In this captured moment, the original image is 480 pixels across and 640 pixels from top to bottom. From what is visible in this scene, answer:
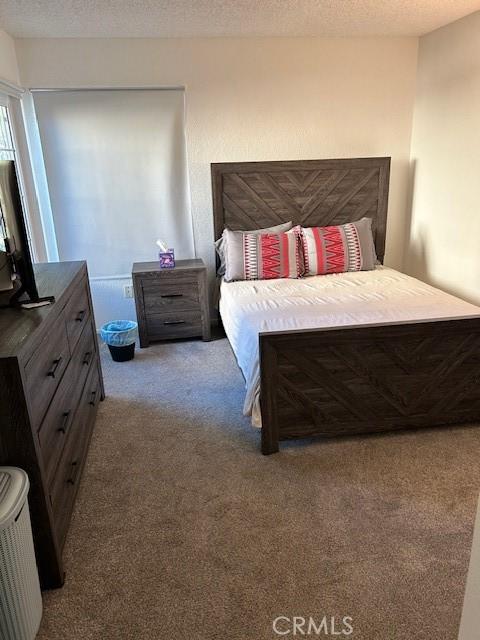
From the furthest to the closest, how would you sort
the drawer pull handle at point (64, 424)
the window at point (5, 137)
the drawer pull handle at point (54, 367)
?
the window at point (5, 137) → the drawer pull handle at point (64, 424) → the drawer pull handle at point (54, 367)

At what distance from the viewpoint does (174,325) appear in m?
3.92

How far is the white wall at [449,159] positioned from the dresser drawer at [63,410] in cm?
281

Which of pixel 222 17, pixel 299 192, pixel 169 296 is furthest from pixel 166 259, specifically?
pixel 222 17

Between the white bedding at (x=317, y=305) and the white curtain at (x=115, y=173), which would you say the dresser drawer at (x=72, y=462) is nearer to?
the white bedding at (x=317, y=305)

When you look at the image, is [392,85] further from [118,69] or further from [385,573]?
[385,573]

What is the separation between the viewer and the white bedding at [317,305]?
2.59 meters

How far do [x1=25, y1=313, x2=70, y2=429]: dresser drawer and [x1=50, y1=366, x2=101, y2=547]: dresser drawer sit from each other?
29 centimetres

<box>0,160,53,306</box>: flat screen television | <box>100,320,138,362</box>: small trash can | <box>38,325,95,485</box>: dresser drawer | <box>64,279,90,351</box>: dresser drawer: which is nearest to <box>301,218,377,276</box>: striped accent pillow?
<box>100,320,138,362</box>: small trash can

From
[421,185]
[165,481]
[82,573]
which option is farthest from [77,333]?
[421,185]

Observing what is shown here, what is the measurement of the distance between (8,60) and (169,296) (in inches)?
79.5

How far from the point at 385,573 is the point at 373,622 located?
8.3 inches

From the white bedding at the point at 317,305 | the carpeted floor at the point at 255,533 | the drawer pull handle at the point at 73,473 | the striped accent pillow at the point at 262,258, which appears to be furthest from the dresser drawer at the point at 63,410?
the striped accent pillow at the point at 262,258

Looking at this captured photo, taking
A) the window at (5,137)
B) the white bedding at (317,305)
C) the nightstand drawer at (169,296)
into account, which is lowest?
the nightstand drawer at (169,296)

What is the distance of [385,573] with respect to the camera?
5.65 ft
